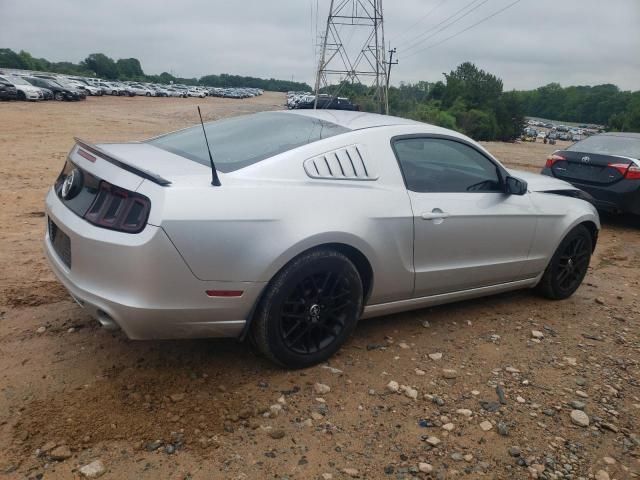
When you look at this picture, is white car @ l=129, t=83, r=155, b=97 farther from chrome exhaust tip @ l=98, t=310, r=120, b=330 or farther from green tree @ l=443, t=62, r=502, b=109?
chrome exhaust tip @ l=98, t=310, r=120, b=330

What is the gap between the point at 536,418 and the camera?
2.90 m

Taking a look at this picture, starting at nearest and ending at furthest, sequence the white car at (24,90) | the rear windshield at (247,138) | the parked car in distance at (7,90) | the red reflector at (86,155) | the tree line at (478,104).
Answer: the red reflector at (86,155) → the rear windshield at (247,138) → the parked car in distance at (7,90) → the white car at (24,90) → the tree line at (478,104)

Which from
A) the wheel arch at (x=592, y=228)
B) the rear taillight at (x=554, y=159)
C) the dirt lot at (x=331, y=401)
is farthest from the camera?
the rear taillight at (x=554, y=159)

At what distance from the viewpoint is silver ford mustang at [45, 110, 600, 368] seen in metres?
2.59

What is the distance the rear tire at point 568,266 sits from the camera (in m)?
4.54

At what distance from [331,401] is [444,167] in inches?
72.4

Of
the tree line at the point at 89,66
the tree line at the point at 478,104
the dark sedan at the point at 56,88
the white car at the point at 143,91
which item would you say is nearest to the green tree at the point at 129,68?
the tree line at the point at 89,66

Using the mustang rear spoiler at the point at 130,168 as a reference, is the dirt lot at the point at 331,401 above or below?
below

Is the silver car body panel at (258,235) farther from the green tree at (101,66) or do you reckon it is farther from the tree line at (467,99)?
the green tree at (101,66)

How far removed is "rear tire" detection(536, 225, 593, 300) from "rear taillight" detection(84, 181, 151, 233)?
3.38 meters

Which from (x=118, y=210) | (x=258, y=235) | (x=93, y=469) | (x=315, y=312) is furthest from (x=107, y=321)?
(x=315, y=312)

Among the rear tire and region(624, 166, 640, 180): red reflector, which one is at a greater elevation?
region(624, 166, 640, 180): red reflector

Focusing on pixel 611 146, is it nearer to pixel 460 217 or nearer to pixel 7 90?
pixel 460 217

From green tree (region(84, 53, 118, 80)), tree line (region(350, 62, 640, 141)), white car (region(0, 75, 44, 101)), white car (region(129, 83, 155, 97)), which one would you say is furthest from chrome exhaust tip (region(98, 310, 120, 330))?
green tree (region(84, 53, 118, 80))
